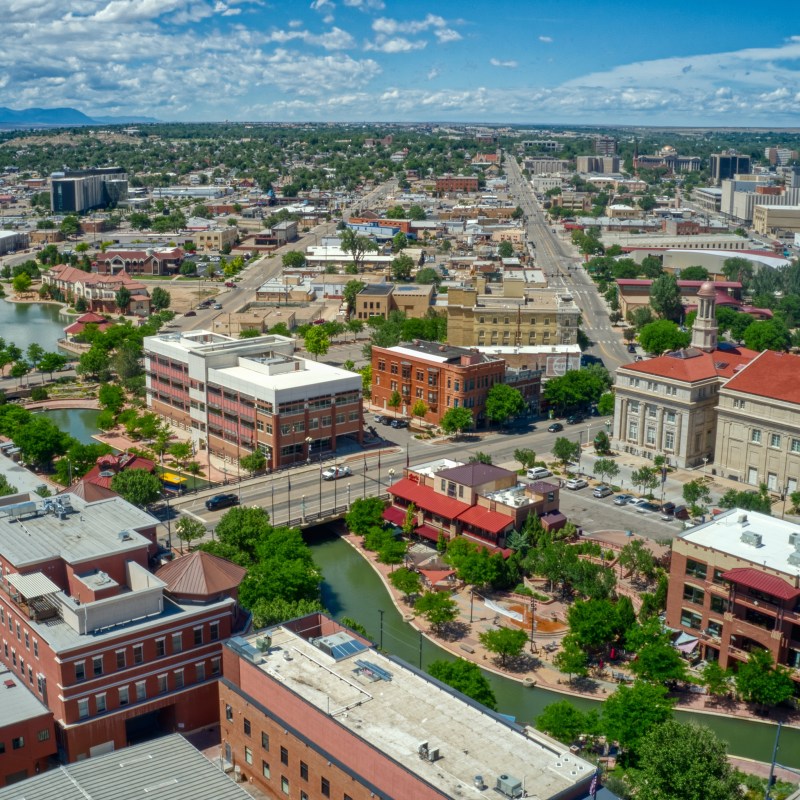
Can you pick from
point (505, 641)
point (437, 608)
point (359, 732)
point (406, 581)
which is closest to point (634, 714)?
point (505, 641)

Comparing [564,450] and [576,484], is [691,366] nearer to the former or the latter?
[564,450]

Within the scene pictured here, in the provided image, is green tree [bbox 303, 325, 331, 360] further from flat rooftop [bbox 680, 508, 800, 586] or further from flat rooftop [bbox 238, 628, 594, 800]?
flat rooftop [bbox 238, 628, 594, 800]

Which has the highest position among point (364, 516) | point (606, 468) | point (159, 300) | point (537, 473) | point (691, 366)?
point (691, 366)

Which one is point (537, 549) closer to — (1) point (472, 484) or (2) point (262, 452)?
(1) point (472, 484)

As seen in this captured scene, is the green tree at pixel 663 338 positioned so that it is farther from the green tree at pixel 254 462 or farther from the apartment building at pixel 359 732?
the apartment building at pixel 359 732

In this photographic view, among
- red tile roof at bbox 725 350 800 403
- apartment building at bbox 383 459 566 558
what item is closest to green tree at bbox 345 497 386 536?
apartment building at bbox 383 459 566 558

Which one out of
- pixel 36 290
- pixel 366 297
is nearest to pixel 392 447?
pixel 366 297
